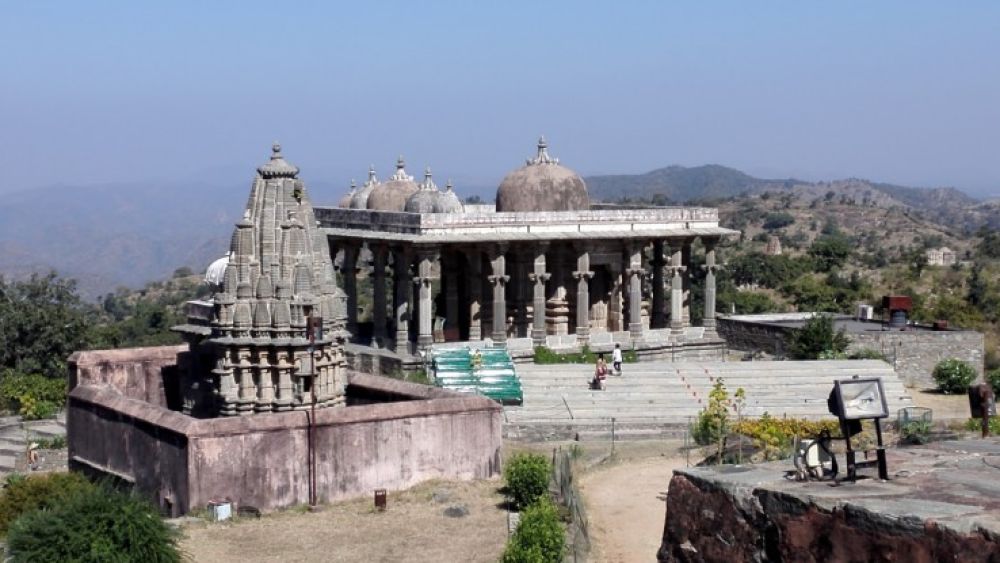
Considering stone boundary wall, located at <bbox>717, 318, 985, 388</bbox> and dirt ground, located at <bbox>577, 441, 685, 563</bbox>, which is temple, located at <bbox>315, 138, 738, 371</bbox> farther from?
dirt ground, located at <bbox>577, 441, 685, 563</bbox>

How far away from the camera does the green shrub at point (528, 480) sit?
22.1 metres

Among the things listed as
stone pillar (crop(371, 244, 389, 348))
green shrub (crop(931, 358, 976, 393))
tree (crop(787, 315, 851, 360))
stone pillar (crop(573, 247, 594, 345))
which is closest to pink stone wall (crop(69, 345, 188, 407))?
stone pillar (crop(371, 244, 389, 348))

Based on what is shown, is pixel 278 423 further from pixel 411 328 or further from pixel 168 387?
pixel 411 328

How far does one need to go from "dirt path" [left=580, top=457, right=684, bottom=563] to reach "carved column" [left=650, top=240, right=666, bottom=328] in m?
16.2

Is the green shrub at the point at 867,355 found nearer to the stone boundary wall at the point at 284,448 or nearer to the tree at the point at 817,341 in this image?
the tree at the point at 817,341

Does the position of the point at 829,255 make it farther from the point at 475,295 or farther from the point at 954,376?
the point at 475,295

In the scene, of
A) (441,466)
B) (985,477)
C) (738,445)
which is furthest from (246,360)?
(985,477)

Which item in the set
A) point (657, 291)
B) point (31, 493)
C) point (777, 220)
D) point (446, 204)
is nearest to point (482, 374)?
point (446, 204)

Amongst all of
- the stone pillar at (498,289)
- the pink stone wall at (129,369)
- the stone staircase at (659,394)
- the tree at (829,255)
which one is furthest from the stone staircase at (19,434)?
the tree at (829,255)

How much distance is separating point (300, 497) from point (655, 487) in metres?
6.79

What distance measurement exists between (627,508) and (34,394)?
69.6 feet

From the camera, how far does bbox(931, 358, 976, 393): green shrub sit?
3825 centimetres

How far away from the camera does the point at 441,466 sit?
78.8ft

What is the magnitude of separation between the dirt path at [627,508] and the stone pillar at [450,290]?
1493 centimetres
